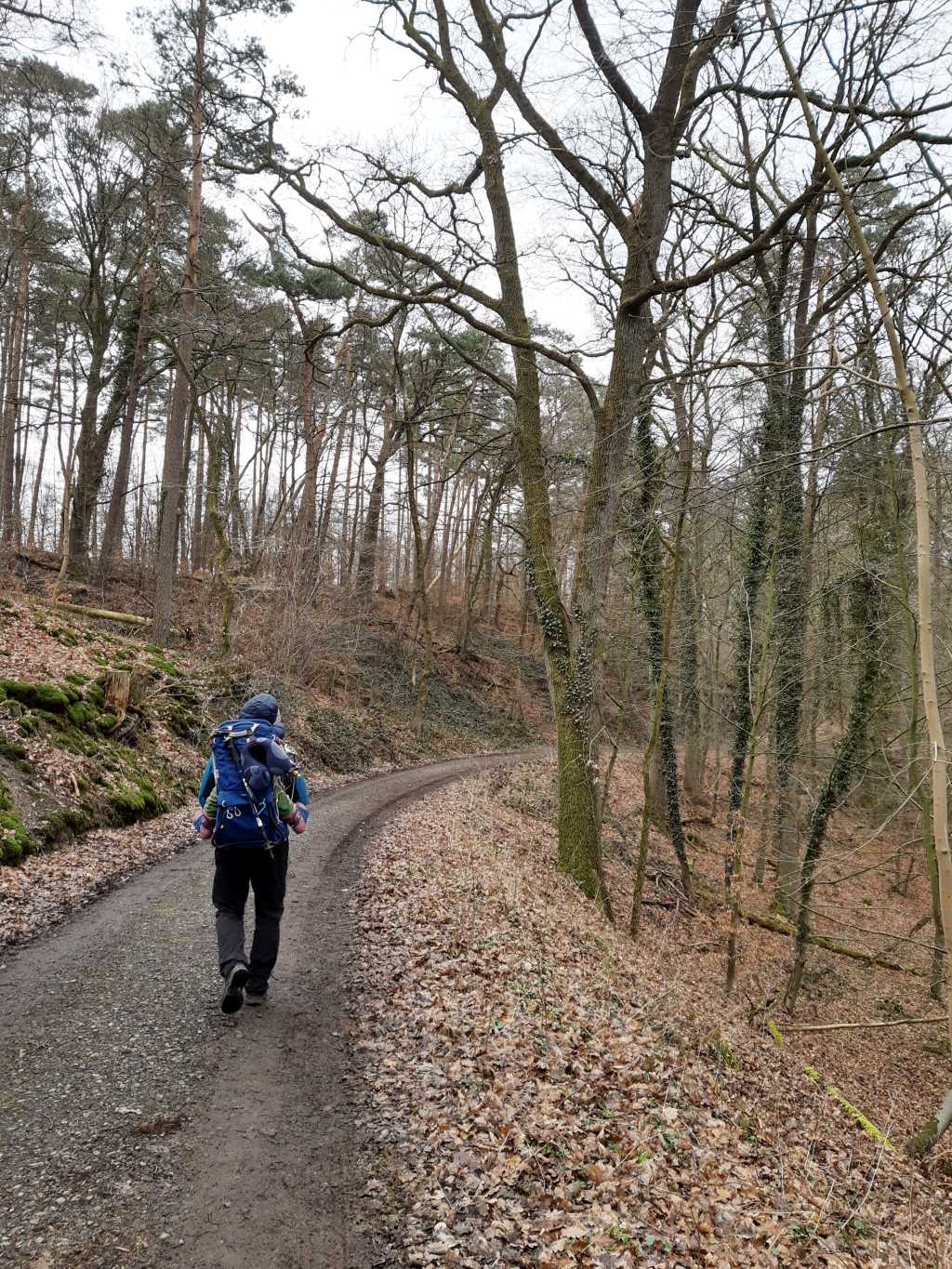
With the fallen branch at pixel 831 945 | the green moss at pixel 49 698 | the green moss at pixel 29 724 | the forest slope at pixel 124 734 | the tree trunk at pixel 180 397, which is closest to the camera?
the forest slope at pixel 124 734

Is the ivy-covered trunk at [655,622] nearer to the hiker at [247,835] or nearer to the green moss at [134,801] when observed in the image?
the hiker at [247,835]

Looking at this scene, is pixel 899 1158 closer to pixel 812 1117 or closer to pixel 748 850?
pixel 812 1117

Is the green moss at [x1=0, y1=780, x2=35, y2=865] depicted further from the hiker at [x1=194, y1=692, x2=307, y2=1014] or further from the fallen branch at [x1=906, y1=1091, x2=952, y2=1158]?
the fallen branch at [x1=906, y1=1091, x2=952, y2=1158]

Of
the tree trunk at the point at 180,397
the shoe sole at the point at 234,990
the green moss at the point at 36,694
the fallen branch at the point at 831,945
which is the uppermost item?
the tree trunk at the point at 180,397

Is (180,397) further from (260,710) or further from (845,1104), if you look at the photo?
(845,1104)

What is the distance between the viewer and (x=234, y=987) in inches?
186

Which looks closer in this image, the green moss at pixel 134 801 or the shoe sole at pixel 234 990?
the shoe sole at pixel 234 990

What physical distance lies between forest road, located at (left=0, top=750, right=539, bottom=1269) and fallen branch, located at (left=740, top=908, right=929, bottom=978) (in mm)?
8593

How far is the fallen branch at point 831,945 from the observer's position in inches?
459

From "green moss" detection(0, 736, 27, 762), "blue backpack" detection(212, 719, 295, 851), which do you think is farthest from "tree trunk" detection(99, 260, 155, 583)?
"blue backpack" detection(212, 719, 295, 851)

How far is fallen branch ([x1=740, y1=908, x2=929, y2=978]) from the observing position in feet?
38.2

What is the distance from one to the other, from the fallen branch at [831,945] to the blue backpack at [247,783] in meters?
8.86

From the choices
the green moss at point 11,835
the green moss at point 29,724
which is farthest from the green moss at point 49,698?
the green moss at point 11,835

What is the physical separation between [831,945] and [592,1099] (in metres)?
10.2
